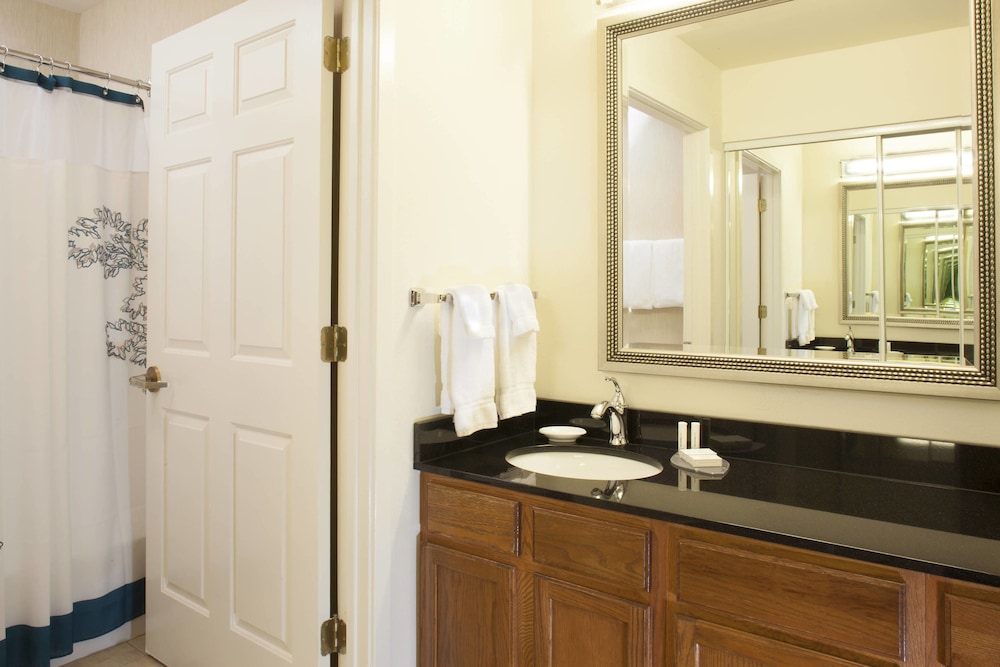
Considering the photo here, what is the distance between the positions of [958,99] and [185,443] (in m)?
2.27

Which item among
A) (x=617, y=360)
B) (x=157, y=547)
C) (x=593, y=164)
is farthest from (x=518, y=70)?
(x=157, y=547)

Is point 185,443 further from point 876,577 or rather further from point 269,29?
point 876,577

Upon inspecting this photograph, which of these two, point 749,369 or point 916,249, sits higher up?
point 916,249

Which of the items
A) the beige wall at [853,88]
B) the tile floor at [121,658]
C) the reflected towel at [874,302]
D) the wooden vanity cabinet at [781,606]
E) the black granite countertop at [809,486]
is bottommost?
the tile floor at [121,658]

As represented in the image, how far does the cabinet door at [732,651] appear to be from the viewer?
1.15m

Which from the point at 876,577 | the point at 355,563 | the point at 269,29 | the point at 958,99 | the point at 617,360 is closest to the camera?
the point at 876,577

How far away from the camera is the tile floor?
2166 millimetres

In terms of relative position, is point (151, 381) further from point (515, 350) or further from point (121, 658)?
point (515, 350)

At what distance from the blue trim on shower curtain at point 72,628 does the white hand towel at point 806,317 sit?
95.0 inches

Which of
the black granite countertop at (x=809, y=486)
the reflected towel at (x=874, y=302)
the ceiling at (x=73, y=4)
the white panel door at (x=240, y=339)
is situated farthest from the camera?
the ceiling at (x=73, y=4)

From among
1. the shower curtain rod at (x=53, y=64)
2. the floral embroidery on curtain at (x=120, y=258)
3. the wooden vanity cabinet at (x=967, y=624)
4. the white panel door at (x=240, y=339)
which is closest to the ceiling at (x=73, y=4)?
the shower curtain rod at (x=53, y=64)

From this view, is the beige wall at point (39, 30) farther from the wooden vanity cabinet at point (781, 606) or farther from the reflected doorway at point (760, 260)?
the wooden vanity cabinet at point (781, 606)

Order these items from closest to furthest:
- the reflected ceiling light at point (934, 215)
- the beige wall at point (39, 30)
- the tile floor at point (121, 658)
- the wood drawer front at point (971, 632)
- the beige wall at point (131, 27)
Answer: the wood drawer front at point (971, 632) < the reflected ceiling light at point (934, 215) < the tile floor at point (121, 658) < the beige wall at point (131, 27) < the beige wall at point (39, 30)

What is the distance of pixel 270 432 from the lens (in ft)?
5.80
